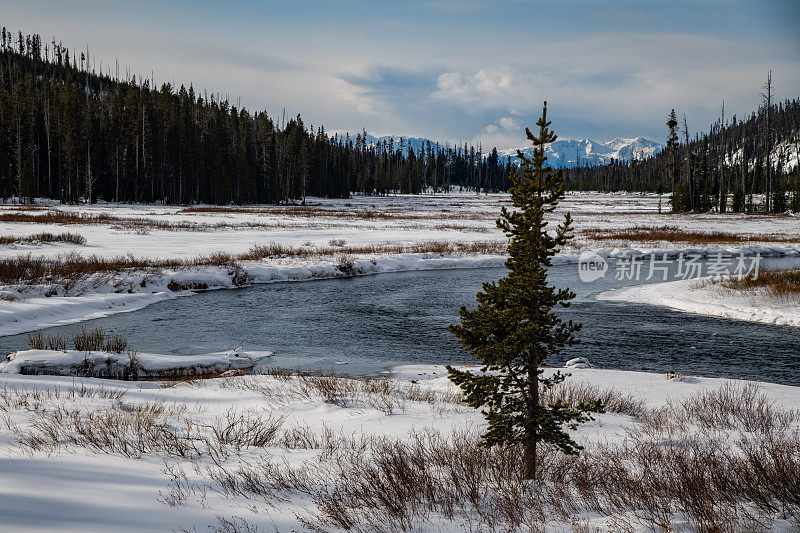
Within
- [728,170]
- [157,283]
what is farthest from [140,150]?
[728,170]

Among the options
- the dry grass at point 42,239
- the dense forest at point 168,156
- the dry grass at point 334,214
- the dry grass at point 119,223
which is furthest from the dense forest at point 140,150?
the dry grass at point 42,239

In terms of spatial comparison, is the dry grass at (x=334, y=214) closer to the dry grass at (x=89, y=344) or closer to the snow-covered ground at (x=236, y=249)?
the snow-covered ground at (x=236, y=249)

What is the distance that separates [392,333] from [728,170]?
369 feet

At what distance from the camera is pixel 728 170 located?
101 m

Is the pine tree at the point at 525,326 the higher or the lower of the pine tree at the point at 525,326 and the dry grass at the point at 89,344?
the higher

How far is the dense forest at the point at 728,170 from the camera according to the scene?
203 feet

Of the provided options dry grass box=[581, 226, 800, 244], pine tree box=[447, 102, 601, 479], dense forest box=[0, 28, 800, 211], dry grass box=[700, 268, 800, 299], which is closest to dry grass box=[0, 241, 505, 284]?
dry grass box=[581, 226, 800, 244]

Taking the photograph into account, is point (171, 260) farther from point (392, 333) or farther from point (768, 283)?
point (768, 283)

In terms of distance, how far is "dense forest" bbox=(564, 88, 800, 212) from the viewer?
6200 cm

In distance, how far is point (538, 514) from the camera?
3.89 meters

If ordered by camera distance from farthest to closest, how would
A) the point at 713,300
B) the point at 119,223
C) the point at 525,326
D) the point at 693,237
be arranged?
the point at 119,223, the point at 693,237, the point at 713,300, the point at 525,326

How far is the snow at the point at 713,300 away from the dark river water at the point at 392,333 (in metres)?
0.86

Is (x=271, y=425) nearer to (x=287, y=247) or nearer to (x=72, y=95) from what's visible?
(x=287, y=247)

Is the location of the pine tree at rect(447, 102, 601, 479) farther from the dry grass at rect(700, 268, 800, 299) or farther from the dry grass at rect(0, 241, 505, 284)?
the dry grass at rect(0, 241, 505, 284)
